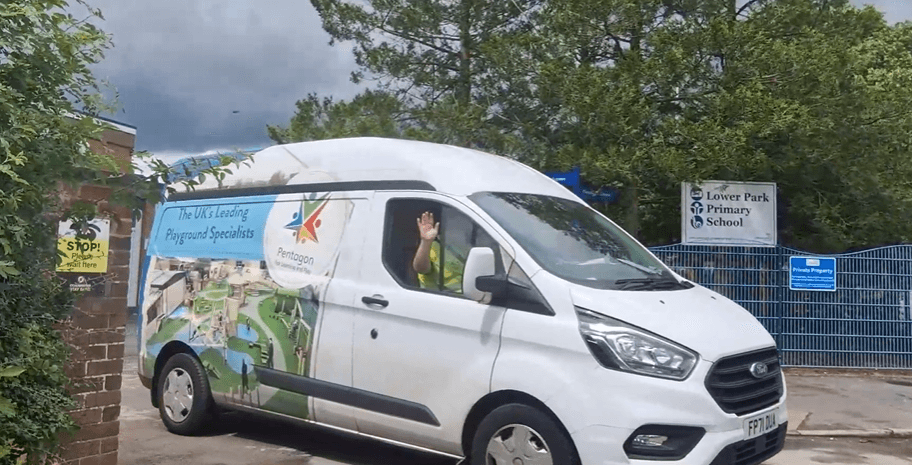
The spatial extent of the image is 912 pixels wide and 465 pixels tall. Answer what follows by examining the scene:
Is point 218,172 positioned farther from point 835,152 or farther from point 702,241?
point 835,152

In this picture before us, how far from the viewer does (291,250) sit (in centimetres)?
635

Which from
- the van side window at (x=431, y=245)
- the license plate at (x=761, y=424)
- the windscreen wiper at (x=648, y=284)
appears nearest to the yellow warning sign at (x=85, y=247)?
the van side window at (x=431, y=245)

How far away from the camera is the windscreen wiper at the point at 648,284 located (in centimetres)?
515

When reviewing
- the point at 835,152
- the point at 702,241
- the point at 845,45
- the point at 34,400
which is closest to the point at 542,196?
the point at 34,400

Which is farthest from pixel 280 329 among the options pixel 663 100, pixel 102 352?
pixel 663 100

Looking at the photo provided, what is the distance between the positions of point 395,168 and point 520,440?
86.5 inches

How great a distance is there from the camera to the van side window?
5441 mm

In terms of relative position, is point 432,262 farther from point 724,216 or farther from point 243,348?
point 724,216

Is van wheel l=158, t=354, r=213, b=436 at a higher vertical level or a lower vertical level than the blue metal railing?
lower

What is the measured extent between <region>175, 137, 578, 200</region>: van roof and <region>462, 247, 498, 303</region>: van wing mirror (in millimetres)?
771

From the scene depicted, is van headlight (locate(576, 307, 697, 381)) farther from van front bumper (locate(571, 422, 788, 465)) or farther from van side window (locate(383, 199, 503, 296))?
van side window (locate(383, 199, 503, 296))

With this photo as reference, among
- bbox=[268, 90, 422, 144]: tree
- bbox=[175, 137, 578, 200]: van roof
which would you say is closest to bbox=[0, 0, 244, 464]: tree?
bbox=[175, 137, 578, 200]: van roof

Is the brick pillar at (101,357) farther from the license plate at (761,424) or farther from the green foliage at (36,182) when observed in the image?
the license plate at (761,424)

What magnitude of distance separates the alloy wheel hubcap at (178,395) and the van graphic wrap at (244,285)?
0.26 meters
